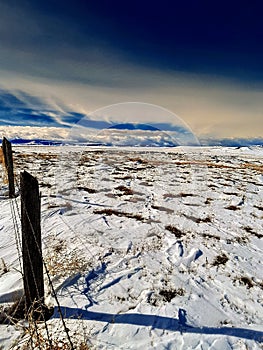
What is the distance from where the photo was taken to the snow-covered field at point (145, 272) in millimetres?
3721

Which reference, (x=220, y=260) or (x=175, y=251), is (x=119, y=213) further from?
(x=220, y=260)

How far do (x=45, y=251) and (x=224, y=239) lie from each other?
580cm

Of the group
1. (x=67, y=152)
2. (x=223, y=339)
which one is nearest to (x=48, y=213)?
(x=67, y=152)

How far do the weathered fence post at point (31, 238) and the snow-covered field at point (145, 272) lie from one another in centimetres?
59

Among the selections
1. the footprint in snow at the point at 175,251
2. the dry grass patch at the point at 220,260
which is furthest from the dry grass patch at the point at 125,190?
the dry grass patch at the point at 220,260

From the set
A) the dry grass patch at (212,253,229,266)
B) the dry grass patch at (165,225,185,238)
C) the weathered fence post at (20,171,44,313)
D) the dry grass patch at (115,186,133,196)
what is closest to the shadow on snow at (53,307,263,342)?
the weathered fence post at (20,171,44,313)

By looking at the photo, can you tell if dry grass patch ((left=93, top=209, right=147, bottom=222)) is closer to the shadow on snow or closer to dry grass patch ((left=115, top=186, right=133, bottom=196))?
dry grass patch ((left=115, top=186, right=133, bottom=196))

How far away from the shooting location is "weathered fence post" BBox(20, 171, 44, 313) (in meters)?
3.54

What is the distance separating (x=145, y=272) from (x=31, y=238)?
2998 millimetres

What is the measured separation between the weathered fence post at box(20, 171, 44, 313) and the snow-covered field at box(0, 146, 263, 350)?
1.94 feet

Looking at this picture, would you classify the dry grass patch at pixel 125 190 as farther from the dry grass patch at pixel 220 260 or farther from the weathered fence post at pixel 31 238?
the weathered fence post at pixel 31 238

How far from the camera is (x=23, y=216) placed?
3645 mm

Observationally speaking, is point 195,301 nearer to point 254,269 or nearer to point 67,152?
point 254,269

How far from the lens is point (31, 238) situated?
3740mm
